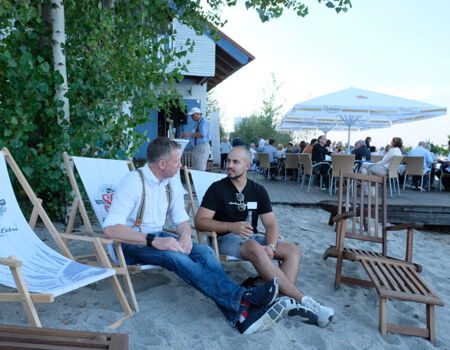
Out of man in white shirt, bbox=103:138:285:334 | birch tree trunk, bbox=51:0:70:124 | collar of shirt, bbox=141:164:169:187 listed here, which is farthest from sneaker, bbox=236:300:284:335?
birch tree trunk, bbox=51:0:70:124

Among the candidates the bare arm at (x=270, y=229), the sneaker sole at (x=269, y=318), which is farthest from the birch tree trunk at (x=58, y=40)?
the sneaker sole at (x=269, y=318)

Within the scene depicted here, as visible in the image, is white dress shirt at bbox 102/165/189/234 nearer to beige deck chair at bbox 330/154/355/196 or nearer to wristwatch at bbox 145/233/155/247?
wristwatch at bbox 145/233/155/247

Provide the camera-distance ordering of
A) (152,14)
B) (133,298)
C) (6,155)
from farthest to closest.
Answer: (152,14)
(6,155)
(133,298)

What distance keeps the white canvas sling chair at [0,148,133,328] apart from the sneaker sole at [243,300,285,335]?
0.75 metres

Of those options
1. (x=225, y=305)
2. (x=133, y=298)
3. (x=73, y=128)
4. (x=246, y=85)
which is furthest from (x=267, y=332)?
(x=246, y=85)

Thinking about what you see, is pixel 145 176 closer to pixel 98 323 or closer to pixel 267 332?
pixel 98 323

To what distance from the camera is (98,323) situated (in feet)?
7.47

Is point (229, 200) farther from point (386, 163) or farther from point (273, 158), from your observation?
point (273, 158)

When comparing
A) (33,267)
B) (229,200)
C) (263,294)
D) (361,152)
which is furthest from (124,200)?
(361,152)

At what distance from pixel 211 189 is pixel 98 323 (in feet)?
4.15

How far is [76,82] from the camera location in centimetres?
380

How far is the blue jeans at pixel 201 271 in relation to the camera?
2.30m

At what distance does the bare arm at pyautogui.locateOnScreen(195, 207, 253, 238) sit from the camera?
2.89m

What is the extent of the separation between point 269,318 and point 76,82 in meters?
2.89
